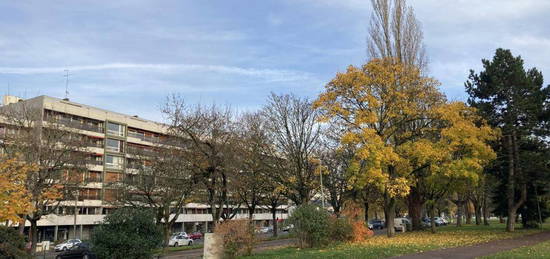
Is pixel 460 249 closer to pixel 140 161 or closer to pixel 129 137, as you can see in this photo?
pixel 140 161

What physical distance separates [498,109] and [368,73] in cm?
1041

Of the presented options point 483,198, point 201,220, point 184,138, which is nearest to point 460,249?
point 184,138

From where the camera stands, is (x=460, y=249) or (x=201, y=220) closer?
(x=460, y=249)

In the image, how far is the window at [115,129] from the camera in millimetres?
69812

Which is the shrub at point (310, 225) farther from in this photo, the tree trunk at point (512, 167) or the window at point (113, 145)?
the window at point (113, 145)

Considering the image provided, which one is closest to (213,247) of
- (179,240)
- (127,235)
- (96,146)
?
(127,235)

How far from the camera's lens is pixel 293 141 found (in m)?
35.4

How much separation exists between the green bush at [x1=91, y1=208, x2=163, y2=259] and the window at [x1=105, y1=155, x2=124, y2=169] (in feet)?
181

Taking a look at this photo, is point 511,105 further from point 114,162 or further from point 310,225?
point 114,162

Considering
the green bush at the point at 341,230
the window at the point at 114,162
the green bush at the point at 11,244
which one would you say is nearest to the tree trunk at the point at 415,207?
the green bush at the point at 341,230

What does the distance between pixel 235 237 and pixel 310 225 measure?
419cm

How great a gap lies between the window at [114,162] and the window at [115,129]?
3783mm

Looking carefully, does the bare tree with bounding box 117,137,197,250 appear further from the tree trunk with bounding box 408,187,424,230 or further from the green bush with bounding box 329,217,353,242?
the tree trunk with bounding box 408,187,424,230

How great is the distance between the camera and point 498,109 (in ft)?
105
